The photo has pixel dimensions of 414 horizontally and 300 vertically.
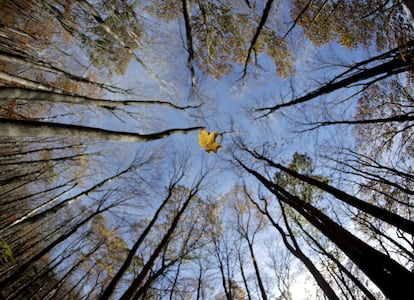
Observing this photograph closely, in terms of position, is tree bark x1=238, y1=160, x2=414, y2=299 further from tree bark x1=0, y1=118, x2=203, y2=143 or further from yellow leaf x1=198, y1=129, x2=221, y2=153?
tree bark x1=0, y1=118, x2=203, y2=143

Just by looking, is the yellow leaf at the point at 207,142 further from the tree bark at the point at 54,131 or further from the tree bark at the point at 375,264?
the tree bark at the point at 375,264

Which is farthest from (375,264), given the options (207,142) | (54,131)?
(54,131)

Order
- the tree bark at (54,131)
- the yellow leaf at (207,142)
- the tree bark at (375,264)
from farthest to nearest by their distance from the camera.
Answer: the yellow leaf at (207,142), the tree bark at (375,264), the tree bark at (54,131)

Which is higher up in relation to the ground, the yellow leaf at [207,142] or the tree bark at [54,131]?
the yellow leaf at [207,142]

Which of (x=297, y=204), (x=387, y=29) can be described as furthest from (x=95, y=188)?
(x=387, y=29)

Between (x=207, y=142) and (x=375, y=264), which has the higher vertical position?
(x=207, y=142)

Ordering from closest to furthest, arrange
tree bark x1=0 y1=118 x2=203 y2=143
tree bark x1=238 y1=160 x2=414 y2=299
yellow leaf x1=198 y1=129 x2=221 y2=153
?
tree bark x1=0 y1=118 x2=203 y2=143, tree bark x1=238 y1=160 x2=414 y2=299, yellow leaf x1=198 y1=129 x2=221 y2=153

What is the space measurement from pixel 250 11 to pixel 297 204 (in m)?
6.66

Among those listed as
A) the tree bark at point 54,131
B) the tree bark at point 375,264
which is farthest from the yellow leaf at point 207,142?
the tree bark at point 375,264

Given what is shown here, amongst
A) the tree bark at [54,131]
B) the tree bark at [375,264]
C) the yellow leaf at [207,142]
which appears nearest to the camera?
the tree bark at [54,131]

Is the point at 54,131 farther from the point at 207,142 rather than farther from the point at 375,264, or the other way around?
the point at 375,264

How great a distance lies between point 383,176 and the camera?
729 centimetres

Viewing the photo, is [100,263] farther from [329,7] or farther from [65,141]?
[329,7]

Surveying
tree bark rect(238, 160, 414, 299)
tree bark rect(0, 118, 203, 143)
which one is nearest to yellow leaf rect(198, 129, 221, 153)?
tree bark rect(0, 118, 203, 143)
